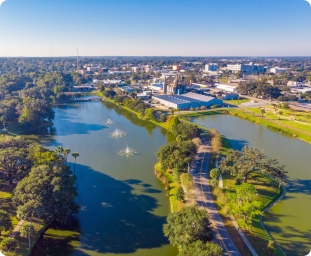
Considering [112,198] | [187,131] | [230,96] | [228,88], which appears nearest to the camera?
[112,198]

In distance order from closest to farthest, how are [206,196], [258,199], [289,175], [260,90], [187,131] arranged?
[258,199], [206,196], [289,175], [187,131], [260,90]

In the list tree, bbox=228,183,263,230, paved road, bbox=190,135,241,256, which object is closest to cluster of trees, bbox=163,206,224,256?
paved road, bbox=190,135,241,256

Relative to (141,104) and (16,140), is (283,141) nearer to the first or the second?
(141,104)

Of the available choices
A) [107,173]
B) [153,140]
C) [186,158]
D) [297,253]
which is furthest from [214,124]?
[297,253]

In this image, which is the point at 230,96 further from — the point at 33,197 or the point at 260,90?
the point at 33,197

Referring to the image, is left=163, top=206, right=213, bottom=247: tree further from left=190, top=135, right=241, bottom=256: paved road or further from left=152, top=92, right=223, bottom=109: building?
left=152, top=92, right=223, bottom=109: building

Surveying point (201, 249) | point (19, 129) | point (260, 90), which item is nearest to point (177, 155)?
point (201, 249)
